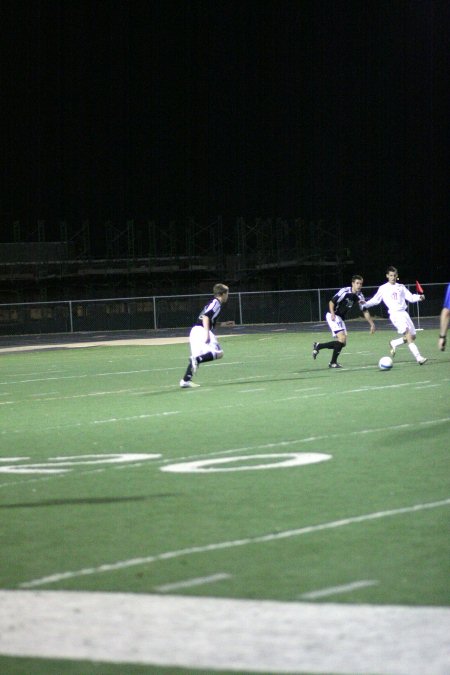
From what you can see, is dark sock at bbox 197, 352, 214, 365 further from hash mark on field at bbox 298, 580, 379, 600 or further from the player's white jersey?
hash mark on field at bbox 298, 580, 379, 600

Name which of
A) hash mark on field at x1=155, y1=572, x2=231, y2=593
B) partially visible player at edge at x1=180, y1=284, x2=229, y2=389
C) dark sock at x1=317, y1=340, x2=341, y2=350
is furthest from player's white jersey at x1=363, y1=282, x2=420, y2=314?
hash mark on field at x1=155, y1=572, x2=231, y2=593

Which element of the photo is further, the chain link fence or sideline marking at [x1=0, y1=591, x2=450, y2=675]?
the chain link fence

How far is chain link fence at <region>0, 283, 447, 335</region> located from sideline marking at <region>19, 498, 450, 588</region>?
138ft

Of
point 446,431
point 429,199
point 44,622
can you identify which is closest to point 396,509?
point 44,622

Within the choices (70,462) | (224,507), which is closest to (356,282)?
(70,462)

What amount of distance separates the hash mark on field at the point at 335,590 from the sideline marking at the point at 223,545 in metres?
1.30

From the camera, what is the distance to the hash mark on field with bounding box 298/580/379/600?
6.35 meters

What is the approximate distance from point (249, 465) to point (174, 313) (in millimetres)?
41599

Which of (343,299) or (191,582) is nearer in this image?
(191,582)

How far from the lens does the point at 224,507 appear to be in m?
9.30

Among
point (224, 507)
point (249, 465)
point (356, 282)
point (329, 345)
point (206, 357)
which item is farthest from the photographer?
point (329, 345)

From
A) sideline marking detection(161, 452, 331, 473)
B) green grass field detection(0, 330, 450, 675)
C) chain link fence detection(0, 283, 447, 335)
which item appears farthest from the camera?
chain link fence detection(0, 283, 447, 335)

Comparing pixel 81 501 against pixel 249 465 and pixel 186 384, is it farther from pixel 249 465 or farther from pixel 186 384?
pixel 186 384

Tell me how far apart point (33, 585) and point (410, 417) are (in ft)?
30.0
